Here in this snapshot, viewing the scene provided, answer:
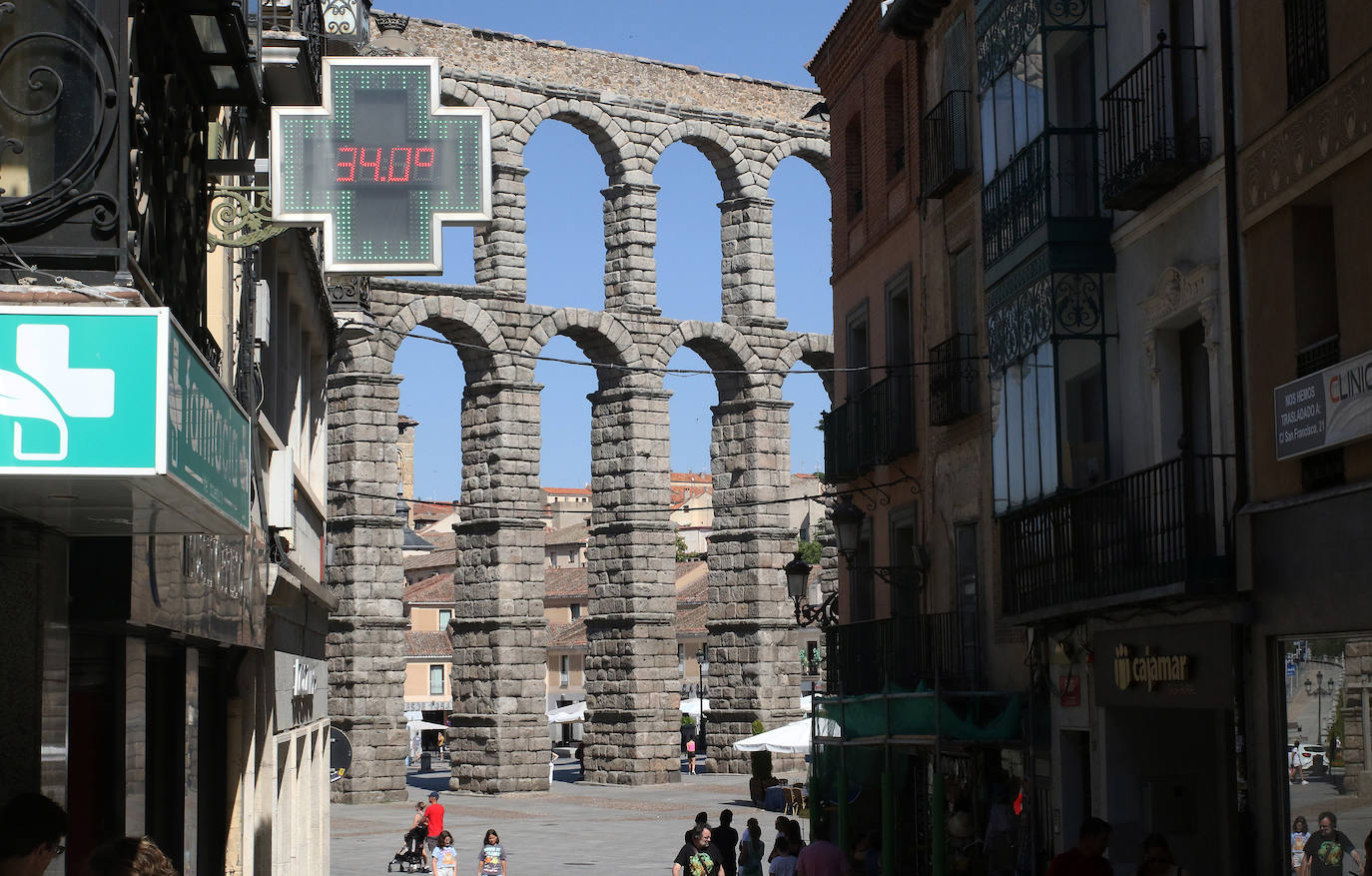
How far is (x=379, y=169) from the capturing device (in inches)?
358

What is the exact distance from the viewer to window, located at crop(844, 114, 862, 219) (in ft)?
85.3

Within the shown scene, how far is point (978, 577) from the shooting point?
20.0 m

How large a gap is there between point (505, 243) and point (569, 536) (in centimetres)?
6072

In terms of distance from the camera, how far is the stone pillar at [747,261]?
4669 cm

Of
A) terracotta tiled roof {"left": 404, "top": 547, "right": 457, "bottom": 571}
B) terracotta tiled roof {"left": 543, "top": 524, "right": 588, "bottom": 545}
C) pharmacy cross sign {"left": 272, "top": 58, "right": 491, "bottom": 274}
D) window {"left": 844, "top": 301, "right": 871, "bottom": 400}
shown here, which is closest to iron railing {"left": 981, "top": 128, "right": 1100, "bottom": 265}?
window {"left": 844, "top": 301, "right": 871, "bottom": 400}

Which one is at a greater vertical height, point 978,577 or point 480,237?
point 480,237

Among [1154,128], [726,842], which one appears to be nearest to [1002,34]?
[1154,128]

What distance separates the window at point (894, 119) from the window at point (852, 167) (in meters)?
1.72

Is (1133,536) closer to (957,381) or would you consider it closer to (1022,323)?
(1022,323)

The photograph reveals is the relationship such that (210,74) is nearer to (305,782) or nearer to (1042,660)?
(1042,660)

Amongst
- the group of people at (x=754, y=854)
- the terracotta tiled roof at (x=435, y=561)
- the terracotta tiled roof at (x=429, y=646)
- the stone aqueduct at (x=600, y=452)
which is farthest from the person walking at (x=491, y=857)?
the terracotta tiled roof at (x=435, y=561)

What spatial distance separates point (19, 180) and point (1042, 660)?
12.1 meters

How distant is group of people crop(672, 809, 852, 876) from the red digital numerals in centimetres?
689

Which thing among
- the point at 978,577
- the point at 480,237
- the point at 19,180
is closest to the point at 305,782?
the point at 978,577
